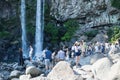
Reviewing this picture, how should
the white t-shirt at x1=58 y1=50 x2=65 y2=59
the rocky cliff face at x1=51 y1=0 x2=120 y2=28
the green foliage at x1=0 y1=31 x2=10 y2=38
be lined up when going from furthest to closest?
the rocky cliff face at x1=51 y1=0 x2=120 y2=28
the green foliage at x1=0 y1=31 x2=10 y2=38
the white t-shirt at x1=58 y1=50 x2=65 y2=59

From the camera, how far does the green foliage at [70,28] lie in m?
41.8

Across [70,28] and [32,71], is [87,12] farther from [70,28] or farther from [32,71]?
[32,71]

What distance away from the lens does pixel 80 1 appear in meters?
45.3

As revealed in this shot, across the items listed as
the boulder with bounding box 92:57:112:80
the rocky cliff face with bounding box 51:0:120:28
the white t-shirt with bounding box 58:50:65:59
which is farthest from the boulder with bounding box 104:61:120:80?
the rocky cliff face with bounding box 51:0:120:28

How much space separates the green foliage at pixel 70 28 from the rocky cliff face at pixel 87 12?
1328mm

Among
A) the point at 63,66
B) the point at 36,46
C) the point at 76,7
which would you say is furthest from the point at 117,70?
the point at 76,7

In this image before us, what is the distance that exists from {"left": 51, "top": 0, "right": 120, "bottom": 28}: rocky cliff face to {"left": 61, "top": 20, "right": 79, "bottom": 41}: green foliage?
133 cm

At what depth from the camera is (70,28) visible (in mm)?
43156

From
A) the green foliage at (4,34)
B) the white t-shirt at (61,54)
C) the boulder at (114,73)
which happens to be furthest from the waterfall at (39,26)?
the boulder at (114,73)

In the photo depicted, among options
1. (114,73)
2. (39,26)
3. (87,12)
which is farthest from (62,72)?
(87,12)

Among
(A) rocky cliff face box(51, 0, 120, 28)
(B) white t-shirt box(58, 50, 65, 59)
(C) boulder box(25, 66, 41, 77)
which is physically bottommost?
(C) boulder box(25, 66, 41, 77)

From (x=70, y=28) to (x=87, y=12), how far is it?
11.9ft

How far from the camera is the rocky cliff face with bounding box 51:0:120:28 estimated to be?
44.1m

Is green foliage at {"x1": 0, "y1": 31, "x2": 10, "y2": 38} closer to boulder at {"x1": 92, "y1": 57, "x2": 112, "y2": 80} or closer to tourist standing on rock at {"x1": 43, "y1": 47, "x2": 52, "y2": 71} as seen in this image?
tourist standing on rock at {"x1": 43, "y1": 47, "x2": 52, "y2": 71}
